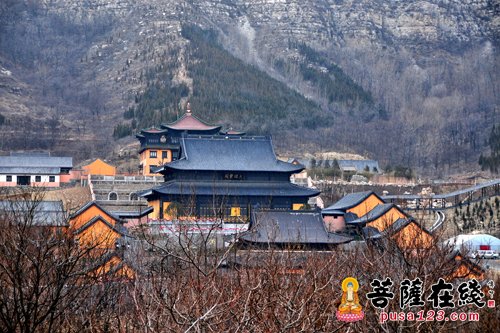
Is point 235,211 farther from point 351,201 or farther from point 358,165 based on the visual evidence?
point 358,165

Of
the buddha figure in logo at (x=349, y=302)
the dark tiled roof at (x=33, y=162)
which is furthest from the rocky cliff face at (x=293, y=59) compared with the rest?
the buddha figure in logo at (x=349, y=302)

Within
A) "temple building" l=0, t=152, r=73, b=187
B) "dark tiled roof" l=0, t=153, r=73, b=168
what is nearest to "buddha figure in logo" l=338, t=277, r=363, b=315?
"temple building" l=0, t=152, r=73, b=187

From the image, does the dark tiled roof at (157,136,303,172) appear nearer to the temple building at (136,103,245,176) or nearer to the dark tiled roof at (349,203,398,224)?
the dark tiled roof at (349,203,398,224)

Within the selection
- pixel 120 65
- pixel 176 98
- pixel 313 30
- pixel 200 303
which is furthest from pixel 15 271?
pixel 313 30

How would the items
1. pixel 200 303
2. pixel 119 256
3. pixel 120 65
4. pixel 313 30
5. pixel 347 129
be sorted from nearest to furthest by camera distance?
pixel 200 303 < pixel 119 256 < pixel 347 129 < pixel 120 65 < pixel 313 30

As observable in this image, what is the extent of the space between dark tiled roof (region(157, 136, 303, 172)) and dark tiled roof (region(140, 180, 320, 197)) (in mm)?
805

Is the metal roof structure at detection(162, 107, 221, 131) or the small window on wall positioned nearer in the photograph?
the small window on wall

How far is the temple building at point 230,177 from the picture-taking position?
168ft

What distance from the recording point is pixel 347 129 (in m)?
110

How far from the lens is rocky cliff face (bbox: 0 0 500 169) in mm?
107688

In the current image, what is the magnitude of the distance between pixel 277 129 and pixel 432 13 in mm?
54831

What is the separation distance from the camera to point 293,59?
129 m

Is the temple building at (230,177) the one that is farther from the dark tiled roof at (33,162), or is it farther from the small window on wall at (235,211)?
the dark tiled roof at (33,162)

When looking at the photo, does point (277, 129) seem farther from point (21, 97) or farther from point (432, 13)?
point (432, 13)
